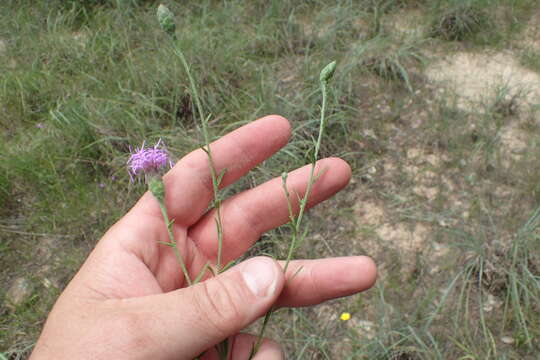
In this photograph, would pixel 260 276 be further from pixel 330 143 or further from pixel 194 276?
pixel 330 143

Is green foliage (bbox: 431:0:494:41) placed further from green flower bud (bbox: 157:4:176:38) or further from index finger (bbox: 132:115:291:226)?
green flower bud (bbox: 157:4:176:38)

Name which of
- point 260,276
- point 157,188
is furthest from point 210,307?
point 157,188

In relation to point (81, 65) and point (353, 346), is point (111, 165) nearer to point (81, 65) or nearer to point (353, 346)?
point (81, 65)

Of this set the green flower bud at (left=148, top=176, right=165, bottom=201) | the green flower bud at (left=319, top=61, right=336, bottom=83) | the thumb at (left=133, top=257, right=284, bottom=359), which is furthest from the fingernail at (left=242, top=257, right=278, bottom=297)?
the green flower bud at (left=319, top=61, right=336, bottom=83)

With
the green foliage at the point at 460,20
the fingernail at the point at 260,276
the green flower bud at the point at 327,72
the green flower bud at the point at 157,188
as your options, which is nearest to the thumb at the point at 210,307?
the fingernail at the point at 260,276

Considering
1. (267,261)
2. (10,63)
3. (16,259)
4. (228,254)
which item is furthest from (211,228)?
(10,63)

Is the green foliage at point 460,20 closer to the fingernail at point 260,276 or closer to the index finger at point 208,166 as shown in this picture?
the index finger at point 208,166

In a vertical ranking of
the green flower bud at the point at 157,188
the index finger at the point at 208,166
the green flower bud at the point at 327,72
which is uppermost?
the green flower bud at the point at 327,72
